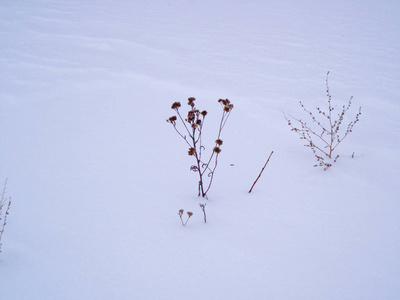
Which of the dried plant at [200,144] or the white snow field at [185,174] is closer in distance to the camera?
the white snow field at [185,174]

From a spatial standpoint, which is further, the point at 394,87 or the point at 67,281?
the point at 394,87

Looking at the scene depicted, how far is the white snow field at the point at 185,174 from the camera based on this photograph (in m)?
1.59

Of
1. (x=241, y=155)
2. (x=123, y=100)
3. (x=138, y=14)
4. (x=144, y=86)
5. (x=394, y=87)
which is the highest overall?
(x=138, y=14)

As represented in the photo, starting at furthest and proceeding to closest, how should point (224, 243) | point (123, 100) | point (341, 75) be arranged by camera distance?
point (341, 75) < point (123, 100) < point (224, 243)

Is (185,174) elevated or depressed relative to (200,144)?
depressed

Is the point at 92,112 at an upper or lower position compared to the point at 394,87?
lower

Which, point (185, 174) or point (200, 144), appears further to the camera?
point (185, 174)

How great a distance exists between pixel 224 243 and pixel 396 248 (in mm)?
903

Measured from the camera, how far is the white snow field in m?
1.59

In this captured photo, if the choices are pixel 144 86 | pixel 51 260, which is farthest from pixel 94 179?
pixel 144 86

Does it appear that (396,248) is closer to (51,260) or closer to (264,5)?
(51,260)

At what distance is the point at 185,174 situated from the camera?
2336 mm

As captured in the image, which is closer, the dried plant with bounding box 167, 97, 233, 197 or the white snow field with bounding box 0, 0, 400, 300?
the white snow field with bounding box 0, 0, 400, 300

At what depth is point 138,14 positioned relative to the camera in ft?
19.5
